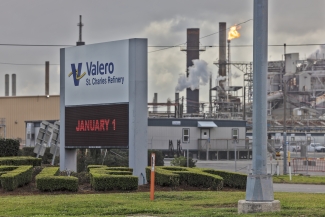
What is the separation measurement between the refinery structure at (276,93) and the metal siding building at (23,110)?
1309 centimetres

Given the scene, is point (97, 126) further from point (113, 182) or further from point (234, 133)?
point (234, 133)

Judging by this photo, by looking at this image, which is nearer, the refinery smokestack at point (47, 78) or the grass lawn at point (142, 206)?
the grass lawn at point (142, 206)

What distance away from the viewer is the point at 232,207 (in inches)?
538

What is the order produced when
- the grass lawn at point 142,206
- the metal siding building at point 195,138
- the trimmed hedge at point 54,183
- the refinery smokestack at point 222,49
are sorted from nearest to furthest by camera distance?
the grass lawn at point 142,206 < the trimmed hedge at point 54,183 < the metal siding building at point 195,138 < the refinery smokestack at point 222,49

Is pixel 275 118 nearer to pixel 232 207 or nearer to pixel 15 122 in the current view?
pixel 15 122

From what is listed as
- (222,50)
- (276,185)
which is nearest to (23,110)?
(222,50)

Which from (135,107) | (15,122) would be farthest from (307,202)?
(15,122)

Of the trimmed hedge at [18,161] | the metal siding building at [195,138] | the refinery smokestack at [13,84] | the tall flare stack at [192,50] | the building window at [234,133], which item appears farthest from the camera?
the refinery smokestack at [13,84]

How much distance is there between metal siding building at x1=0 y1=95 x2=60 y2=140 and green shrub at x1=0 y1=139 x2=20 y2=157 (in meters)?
44.0

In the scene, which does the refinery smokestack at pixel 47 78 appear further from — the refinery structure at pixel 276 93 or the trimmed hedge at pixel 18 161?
the trimmed hedge at pixel 18 161

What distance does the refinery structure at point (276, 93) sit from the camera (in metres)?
88.5

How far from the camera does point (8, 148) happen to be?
30.5m

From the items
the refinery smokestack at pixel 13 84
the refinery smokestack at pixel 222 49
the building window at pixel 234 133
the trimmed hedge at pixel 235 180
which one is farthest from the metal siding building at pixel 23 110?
the trimmed hedge at pixel 235 180

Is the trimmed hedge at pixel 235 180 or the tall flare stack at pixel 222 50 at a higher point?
the tall flare stack at pixel 222 50
